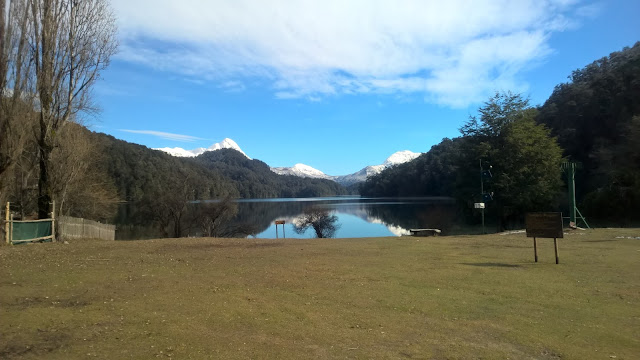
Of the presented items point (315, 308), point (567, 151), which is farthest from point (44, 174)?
point (567, 151)

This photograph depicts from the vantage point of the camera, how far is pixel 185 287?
832 centimetres

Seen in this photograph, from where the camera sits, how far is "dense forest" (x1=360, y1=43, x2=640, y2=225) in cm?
3619

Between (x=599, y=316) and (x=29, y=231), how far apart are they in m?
20.7

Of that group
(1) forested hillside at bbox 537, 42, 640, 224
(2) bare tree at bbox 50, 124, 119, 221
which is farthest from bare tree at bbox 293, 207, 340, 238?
(1) forested hillside at bbox 537, 42, 640, 224

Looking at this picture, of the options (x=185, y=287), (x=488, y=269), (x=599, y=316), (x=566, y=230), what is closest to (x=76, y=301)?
(x=185, y=287)

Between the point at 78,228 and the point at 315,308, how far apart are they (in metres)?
23.5

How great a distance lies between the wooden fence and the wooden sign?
20544 millimetres

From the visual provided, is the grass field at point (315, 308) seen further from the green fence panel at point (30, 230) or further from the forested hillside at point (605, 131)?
the forested hillside at point (605, 131)

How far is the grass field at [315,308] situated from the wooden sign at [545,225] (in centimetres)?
87

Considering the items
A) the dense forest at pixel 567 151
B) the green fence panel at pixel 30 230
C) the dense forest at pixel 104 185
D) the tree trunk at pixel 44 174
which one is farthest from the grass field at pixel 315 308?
the dense forest at pixel 567 151

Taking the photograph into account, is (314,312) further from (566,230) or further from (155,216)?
(155,216)

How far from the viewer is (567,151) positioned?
51969 millimetres

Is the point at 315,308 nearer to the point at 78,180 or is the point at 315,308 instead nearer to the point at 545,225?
the point at 545,225

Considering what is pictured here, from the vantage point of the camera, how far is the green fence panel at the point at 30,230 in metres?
17.4
